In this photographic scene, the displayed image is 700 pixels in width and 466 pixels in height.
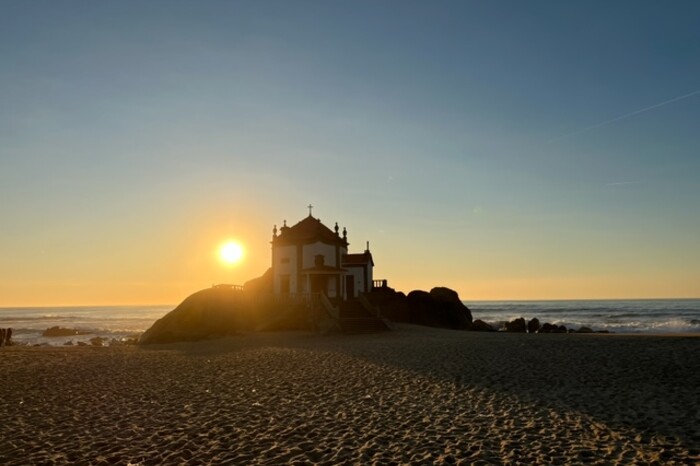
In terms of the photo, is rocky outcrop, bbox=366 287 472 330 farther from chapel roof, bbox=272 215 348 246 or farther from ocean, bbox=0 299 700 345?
ocean, bbox=0 299 700 345

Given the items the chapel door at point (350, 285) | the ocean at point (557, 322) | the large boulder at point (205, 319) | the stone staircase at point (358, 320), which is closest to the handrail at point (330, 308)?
the stone staircase at point (358, 320)

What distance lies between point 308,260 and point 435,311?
16.9m

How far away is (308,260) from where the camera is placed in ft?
138

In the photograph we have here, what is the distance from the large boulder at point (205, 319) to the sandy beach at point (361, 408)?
445 inches

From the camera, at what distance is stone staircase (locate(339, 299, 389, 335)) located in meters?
35.2

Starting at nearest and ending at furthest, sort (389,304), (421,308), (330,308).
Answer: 1. (330,308)
2. (389,304)
3. (421,308)

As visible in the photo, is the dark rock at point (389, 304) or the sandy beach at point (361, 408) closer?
the sandy beach at point (361, 408)

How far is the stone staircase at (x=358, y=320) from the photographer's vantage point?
3519 centimetres

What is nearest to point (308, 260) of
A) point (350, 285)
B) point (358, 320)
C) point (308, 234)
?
point (308, 234)

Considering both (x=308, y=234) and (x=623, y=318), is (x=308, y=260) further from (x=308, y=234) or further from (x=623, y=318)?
(x=623, y=318)

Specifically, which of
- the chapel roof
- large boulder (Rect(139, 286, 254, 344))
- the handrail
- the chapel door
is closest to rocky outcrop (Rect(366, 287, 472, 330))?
the chapel door

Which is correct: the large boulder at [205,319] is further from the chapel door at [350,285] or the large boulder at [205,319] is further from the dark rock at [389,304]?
the dark rock at [389,304]

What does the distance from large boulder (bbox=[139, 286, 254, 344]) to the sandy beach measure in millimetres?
11304

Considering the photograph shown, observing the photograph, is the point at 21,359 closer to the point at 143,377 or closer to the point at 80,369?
the point at 80,369
